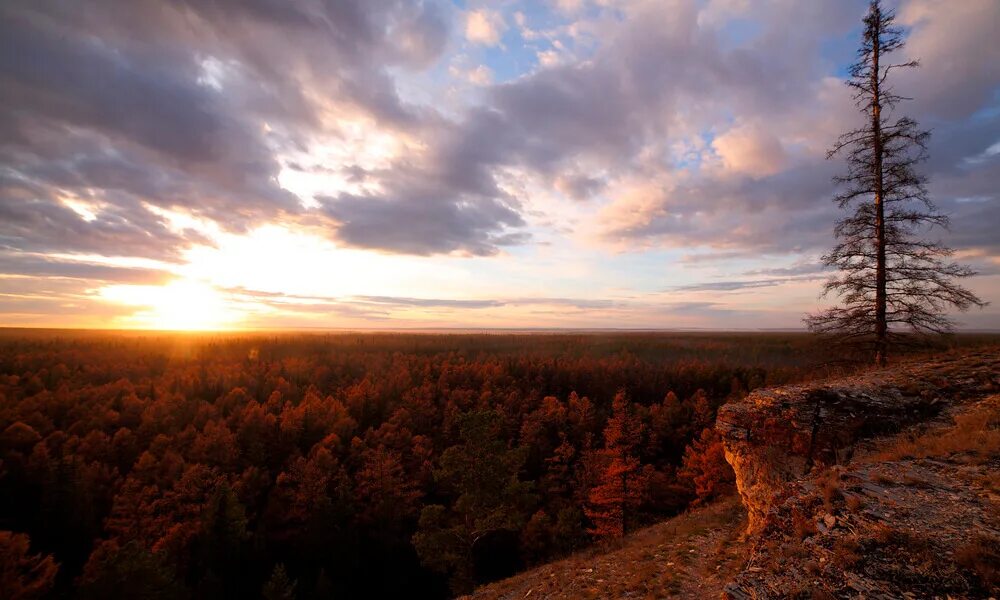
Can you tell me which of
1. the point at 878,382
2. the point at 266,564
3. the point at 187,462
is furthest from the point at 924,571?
the point at 187,462

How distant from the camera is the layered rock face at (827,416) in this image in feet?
41.6

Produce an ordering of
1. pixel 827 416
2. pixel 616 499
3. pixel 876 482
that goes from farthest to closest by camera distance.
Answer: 1. pixel 616 499
2. pixel 827 416
3. pixel 876 482

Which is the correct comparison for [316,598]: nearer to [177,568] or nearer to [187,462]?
[177,568]

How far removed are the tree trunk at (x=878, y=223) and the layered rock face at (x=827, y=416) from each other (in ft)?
8.45

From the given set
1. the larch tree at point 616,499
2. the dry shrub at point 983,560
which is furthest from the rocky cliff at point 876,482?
the larch tree at point 616,499

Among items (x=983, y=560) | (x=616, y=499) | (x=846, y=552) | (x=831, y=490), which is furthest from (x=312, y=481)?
(x=983, y=560)

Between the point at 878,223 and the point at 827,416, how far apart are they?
10121 mm

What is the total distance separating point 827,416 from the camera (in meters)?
13.1

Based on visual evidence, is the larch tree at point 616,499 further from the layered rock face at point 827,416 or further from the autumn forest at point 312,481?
the layered rock face at point 827,416

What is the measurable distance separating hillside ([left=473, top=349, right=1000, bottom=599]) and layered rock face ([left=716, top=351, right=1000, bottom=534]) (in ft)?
0.13

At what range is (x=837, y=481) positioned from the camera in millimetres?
9219

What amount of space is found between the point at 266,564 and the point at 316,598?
9.60m

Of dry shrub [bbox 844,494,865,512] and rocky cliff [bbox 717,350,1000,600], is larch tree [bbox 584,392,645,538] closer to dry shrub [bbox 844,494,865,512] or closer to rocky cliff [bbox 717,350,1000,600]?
rocky cliff [bbox 717,350,1000,600]

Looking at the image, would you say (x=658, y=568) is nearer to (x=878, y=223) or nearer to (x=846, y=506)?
(x=846, y=506)
